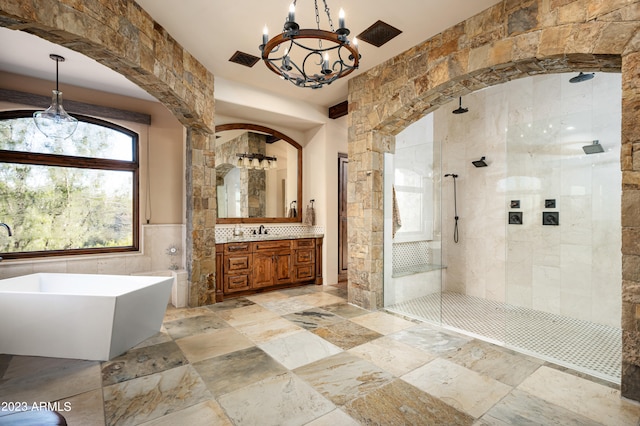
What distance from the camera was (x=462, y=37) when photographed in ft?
10.1

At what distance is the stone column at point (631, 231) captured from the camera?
2.06 metres

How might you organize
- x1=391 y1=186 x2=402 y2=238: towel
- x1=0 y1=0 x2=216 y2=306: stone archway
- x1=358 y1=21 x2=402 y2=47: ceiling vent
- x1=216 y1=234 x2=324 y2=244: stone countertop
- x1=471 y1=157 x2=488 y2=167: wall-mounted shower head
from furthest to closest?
x1=471 y1=157 x2=488 y2=167: wall-mounted shower head → x1=216 y1=234 x2=324 y2=244: stone countertop → x1=391 y1=186 x2=402 y2=238: towel → x1=358 y1=21 x2=402 y2=47: ceiling vent → x1=0 y1=0 x2=216 y2=306: stone archway

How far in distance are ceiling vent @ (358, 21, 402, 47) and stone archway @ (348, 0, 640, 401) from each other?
38 centimetres

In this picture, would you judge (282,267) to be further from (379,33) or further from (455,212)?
(379,33)

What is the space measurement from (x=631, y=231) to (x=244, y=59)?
13.1 feet

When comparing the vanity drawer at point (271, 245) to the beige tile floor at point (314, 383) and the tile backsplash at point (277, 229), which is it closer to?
the tile backsplash at point (277, 229)

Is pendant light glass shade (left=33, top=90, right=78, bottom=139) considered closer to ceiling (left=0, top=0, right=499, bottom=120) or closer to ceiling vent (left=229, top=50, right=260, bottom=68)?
ceiling (left=0, top=0, right=499, bottom=120)

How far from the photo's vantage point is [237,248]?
471 cm

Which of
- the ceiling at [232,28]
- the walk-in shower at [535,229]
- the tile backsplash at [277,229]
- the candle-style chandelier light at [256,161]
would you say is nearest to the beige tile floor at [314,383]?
the walk-in shower at [535,229]

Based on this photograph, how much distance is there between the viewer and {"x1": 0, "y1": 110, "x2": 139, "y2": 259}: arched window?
12.4 feet

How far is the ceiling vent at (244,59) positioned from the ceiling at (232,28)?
0.07 metres

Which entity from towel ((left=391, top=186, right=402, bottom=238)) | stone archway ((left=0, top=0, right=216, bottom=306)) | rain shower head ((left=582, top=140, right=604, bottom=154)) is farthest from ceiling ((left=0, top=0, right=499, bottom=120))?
rain shower head ((left=582, top=140, right=604, bottom=154))

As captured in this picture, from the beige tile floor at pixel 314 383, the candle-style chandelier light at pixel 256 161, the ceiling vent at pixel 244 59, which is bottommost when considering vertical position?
the beige tile floor at pixel 314 383

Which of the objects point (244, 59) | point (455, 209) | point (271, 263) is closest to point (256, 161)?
point (271, 263)
